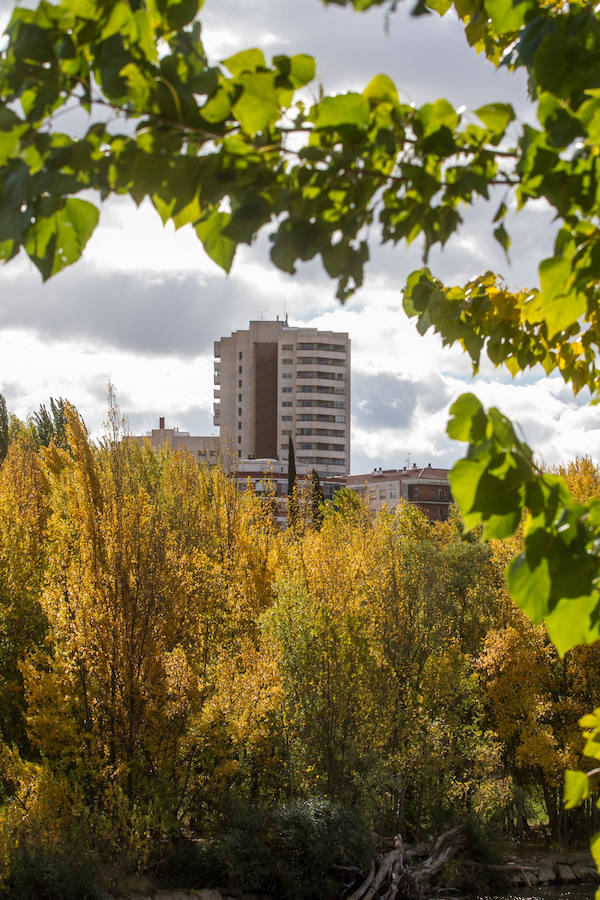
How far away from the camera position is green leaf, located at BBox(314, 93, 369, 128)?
4.59ft

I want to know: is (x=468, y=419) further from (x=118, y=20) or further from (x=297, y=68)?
(x=118, y=20)

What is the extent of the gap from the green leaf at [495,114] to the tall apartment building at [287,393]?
81462 millimetres

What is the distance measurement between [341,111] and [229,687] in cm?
1417

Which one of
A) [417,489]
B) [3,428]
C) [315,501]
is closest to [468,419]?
[315,501]

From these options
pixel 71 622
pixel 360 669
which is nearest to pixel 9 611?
pixel 71 622

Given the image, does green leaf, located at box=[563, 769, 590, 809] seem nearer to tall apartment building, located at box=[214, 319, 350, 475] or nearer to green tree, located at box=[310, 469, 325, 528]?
green tree, located at box=[310, 469, 325, 528]

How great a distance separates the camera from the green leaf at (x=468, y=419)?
4.32 feet

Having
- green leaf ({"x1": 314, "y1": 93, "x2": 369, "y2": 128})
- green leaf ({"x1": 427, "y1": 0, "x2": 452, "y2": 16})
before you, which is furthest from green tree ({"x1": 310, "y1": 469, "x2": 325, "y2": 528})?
green leaf ({"x1": 314, "y1": 93, "x2": 369, "y2": 128})

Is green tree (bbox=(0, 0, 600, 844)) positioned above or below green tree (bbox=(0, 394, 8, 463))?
below

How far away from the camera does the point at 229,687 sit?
14695 mm

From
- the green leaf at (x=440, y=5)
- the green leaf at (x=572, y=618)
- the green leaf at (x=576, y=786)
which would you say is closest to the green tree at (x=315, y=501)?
the green leaf at (x=440, y=5)

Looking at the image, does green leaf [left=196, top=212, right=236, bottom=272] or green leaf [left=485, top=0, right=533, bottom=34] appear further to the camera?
green leaf [left=485, top=0, right=533, bottom=34]

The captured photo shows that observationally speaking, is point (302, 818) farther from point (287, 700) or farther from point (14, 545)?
point (14, 545)

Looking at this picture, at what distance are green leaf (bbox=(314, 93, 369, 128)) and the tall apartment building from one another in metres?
81.5
